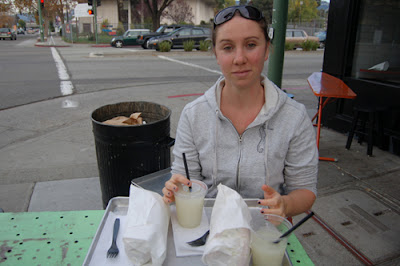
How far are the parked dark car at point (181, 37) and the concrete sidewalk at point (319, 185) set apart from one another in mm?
15905

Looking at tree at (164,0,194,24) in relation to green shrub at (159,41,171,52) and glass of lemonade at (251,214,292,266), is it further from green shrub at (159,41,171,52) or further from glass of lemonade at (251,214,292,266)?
glass of lemonade at (251,214,292,266)

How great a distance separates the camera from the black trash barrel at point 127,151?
2557 mm

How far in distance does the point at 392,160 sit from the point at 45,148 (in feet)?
17.2

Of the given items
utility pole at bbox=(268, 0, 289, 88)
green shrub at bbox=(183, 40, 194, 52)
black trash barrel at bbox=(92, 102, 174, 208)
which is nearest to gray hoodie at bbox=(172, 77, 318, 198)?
black trash barrel at bbox=(92, 102, 174, 208)

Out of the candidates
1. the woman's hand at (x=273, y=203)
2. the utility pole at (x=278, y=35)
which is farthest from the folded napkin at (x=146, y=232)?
the utility pole at (x=278, y=35)

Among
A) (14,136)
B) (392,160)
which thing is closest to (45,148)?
(14,136)

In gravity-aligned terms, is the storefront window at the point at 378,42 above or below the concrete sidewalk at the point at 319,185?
above

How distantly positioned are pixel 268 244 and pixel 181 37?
2134 centimetres

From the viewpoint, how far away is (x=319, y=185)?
3.80 meters

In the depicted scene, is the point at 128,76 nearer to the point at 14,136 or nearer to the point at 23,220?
the point at 14,136

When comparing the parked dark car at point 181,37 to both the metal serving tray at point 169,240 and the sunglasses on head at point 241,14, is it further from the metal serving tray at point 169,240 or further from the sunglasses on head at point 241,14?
the metal serving tray at point 169,240

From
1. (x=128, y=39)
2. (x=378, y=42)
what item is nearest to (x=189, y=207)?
(x=378, y=42)

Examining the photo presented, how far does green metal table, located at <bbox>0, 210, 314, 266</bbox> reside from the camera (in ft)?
4.91

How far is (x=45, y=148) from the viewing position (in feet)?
16.5
